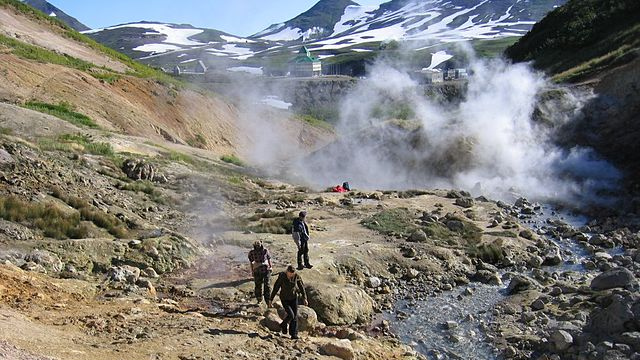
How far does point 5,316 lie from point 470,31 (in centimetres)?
15375

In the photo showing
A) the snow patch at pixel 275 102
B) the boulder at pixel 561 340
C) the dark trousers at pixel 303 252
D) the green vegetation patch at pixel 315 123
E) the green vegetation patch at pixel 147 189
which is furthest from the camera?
the snow patch at pixel 275 102

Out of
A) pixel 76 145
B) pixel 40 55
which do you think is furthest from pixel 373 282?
pixel 40 55

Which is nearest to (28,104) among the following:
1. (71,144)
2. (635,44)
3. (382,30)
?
(71,144)

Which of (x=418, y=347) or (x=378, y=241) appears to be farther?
(x=378, y=241)

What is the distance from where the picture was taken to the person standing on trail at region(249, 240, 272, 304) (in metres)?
11.2

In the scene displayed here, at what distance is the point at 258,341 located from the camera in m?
Answer: 9.29

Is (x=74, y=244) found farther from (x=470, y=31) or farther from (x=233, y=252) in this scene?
(x=470, y=31)

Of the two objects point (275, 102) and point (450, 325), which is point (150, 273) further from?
point (275, 102)

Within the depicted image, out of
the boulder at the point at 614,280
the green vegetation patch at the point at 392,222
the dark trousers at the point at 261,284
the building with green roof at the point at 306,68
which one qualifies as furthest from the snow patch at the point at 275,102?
the dark trousers at the point at 261,284

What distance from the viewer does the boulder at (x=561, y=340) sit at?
10164 mm

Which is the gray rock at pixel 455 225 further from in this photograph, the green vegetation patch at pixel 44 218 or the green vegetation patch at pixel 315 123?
the green vegetation patch at pixel 315 123

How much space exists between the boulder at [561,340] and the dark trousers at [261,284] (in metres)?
5.02

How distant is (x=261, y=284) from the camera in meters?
11.4

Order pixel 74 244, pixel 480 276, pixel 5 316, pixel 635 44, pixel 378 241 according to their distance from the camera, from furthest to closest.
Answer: pixel 635 44 < pixel 378 241 < pixel 480 276 < pixel 74 244 < pixel 5 316
